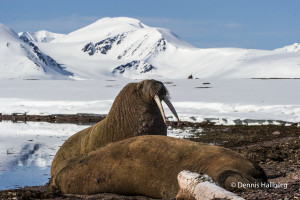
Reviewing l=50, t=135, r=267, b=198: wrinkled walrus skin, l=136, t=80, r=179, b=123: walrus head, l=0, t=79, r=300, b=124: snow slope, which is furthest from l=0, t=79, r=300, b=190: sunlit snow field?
l=50, t=135, r=267, b=198: wrinkled walrus skin

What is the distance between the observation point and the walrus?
9.40 meters

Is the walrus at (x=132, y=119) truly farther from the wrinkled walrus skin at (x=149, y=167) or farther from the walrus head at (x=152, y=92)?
the wrinkled walrus skin at (x=149, y=167)

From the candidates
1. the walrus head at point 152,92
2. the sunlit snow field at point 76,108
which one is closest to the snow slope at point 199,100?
the sunlit snow field at point 76,108

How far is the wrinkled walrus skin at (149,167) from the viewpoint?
19.8 feet

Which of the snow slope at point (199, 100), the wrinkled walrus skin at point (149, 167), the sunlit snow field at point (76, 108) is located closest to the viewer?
the wrinkled walrus skin at point (149, 167)

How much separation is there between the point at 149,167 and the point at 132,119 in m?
3.00

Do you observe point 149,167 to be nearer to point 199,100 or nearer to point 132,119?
point 132,119

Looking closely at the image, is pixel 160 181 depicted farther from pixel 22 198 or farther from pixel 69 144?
pixel 69 144

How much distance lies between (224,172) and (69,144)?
505 centimetres

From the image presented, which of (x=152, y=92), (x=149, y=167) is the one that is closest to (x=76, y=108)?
(x=152, y=92)

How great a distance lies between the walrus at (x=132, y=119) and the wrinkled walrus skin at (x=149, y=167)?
1.99 metres

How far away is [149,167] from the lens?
656cm

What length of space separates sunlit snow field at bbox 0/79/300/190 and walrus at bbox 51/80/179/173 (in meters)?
2.03

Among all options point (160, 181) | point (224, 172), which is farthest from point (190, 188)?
point (160, 181)
